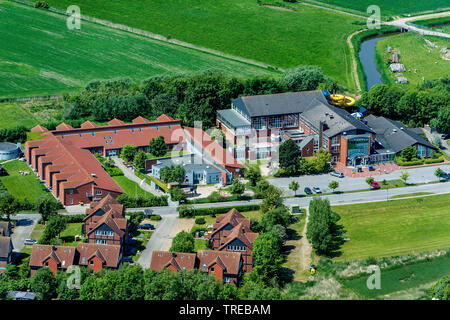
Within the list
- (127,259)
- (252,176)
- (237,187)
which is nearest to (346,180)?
(252,176)

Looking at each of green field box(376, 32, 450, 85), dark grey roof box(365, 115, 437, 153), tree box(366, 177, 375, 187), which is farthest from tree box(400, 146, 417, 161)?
green field box(376, 32, 450, 85)

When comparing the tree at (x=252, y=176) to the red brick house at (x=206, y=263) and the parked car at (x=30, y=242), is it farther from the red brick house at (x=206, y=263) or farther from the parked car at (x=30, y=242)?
the parked car at (x=30, y=242)

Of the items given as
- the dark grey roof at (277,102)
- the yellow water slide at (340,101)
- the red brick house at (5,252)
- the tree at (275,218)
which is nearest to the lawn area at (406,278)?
the tree at (275,218)

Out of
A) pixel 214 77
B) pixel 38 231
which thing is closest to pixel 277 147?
pixel 214 77

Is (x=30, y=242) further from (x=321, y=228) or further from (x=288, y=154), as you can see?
(x=288, y=154)

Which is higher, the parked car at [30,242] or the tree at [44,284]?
the parked car at [30,242]

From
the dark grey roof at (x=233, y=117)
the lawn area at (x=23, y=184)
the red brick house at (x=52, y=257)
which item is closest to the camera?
the red brick house at (x=52, y=257)

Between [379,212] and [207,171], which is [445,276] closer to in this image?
[379,212]
